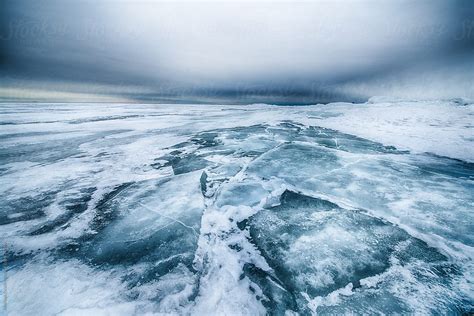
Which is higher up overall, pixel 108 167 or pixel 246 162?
pixel 246 162

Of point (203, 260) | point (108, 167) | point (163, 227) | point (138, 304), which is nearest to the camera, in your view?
point (138, 304)

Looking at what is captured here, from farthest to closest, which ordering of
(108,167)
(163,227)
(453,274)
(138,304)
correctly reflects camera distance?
(108,167) < (163,227) < (453,274) < (138,304)

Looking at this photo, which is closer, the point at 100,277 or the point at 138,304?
the point at 138,304

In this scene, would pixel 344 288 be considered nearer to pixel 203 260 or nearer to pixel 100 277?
pixel 203 260

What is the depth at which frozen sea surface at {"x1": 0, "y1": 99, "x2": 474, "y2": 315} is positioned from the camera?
1363 millimetres

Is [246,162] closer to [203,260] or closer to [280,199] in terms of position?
[280,199]

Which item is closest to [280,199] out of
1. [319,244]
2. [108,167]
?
[319,244]

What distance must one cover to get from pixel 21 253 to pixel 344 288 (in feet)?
7.73

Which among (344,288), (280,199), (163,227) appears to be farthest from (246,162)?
(344,288)

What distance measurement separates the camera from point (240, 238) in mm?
1979

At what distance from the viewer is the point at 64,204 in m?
2.56

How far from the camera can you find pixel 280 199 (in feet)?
8.53

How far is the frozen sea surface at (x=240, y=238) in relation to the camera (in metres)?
1.36

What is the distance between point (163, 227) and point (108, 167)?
7.72 ft
